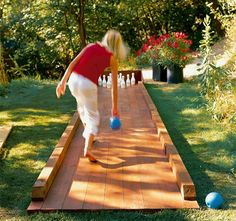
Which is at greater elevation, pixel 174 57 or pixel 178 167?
pixel 174 57

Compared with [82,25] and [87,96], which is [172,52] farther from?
[87,96]

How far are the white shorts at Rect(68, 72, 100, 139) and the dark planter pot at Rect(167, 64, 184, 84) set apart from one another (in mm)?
5545

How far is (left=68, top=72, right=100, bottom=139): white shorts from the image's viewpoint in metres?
4.24

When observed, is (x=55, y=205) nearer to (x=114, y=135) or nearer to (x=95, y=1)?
(x=114, y=135)

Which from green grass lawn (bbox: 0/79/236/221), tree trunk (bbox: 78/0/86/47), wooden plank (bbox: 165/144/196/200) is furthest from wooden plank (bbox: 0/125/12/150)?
tree trunk (bbox: 78/0/86/47)

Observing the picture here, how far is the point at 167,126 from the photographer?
5938mm

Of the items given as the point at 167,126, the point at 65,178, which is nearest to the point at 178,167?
the point at 65,178

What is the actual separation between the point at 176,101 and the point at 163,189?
163 inches

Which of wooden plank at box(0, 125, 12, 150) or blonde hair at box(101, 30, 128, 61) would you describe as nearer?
blonde hair at box(101, 30, 128, 61)

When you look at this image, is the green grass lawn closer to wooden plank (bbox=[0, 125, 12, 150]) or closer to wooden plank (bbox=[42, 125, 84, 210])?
wooden plank (bbox=[0, 125, 12, 150])

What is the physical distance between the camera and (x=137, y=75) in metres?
9.86

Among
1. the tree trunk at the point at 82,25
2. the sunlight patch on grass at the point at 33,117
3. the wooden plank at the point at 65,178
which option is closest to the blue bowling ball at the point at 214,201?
the wooden plank at the point at 65,178

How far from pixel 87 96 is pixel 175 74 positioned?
5698 millimetres

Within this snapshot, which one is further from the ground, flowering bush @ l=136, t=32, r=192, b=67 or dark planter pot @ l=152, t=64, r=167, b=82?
flowering bush @ l=136, t=32, r=192, b=67
